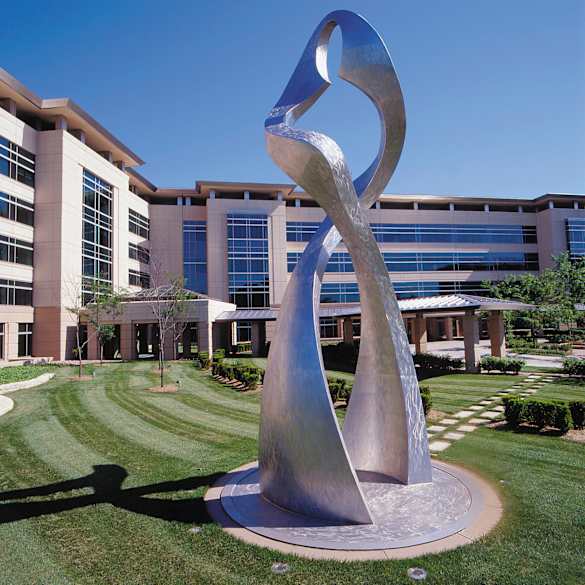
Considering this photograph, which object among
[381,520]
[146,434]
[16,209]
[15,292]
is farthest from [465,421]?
[16,209]

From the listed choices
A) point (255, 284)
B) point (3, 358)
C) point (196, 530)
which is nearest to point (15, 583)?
point (196, 530)

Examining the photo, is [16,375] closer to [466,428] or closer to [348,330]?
[466,428]

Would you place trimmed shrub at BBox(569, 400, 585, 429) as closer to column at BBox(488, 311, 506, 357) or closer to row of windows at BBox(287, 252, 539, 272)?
column at BBox(488, 311, 506, 357)

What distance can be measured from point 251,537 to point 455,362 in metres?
22.1

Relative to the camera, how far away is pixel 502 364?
944 inches

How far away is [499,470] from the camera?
8898 millimetres

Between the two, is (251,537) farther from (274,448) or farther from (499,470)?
(499,470)

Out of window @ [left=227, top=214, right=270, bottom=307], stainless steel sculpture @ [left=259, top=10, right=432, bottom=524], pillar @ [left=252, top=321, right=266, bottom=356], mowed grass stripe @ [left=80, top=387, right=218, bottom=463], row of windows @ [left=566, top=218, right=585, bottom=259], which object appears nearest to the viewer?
stainless steel sculpture @ [left=259, top=10, right=432, bottom=524]

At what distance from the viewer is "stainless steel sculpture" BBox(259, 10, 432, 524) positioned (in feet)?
22.1

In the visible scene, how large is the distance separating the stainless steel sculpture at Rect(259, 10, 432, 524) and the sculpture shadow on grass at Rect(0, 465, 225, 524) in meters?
1.37

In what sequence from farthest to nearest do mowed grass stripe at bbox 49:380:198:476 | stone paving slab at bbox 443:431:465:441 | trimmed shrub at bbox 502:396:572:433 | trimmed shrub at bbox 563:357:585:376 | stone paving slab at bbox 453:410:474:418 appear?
trimmed shrub at bbox 563:357:585:376
stone paving slab at bbox 453:410:474:418
trimmed shrub at bbox 502:396:572:433
stone paving slab at bbox 443:431:465:441
mowed grass stripe at bbox 49:380:198:476

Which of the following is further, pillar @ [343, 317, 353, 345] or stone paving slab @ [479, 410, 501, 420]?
pillar @ [343, 317, 353, 345]

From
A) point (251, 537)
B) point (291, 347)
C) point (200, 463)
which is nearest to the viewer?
point (251, 537)

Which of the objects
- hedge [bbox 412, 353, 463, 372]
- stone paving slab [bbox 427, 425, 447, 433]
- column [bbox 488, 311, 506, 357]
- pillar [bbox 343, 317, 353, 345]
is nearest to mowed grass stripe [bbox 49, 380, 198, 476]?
stone paving slab [bbox 427, 425, 447, 433]
